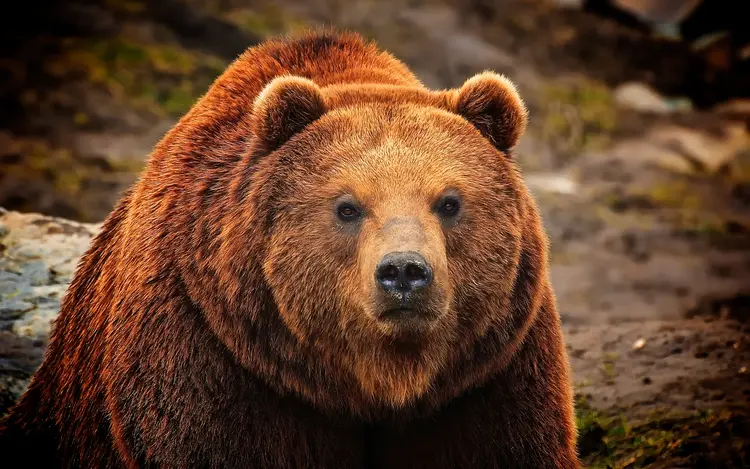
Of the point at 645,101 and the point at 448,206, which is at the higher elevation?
the point at 645,101

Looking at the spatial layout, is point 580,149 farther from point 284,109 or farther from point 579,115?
point 284,109

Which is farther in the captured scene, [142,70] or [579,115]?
[579,115]

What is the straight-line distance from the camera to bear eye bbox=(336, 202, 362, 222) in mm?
4359

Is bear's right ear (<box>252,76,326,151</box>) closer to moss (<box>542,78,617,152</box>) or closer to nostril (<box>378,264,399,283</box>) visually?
nostril (<box>378,264,399,283</box>)

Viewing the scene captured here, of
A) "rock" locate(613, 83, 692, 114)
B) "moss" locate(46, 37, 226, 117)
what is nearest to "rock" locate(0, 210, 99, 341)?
"moss" locate(46, 37, 226, 117)

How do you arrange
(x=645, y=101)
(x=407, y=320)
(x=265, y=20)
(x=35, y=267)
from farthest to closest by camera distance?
1. (x=645, y=101)
2. (x=265, y=20)
3. (x=35, y=267)
4. (x=407, y=320)

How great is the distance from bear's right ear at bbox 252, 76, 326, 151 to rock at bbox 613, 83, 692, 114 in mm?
11815

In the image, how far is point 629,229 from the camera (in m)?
12.1

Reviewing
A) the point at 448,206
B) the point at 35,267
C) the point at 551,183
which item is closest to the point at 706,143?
the point at 551,183

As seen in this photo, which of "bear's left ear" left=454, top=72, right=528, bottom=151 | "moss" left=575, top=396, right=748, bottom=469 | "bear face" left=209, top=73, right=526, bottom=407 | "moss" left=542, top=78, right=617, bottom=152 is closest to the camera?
"bear face" left=209, top=73, right=526, bottom=407

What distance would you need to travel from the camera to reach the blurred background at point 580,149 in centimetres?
625

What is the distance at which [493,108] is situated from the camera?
15.4ft

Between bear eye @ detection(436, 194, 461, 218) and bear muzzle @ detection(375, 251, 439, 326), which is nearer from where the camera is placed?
bear muzzle @ detection(375, 251, 439, 326)

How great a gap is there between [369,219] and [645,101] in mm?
12431
